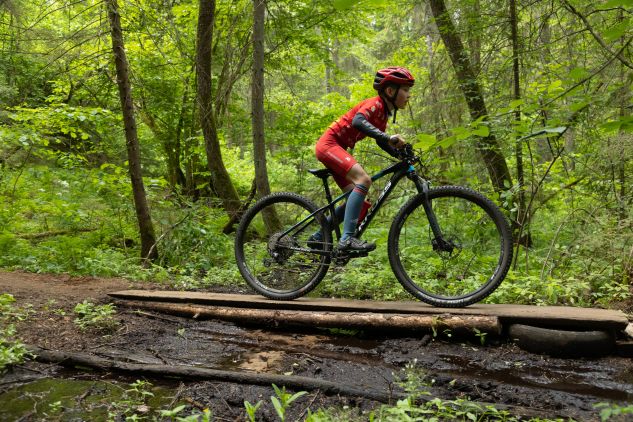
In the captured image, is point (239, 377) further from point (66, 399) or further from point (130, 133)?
point (130, 133)

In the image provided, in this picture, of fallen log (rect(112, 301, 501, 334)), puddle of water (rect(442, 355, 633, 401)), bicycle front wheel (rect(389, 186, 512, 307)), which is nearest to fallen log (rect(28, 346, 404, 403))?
puddle of water (rect(442, 355, 633, 401))

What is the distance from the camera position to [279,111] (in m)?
12.2

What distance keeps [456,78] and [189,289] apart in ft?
18.9

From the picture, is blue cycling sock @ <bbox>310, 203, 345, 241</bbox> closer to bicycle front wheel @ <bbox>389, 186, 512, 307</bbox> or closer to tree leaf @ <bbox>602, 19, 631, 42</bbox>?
bicycle front wheel @ <bbox>389, 186, 512, 307</bbox>

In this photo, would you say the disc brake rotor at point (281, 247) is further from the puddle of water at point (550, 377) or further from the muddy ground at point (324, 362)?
the puddle of water at point (550, 377)

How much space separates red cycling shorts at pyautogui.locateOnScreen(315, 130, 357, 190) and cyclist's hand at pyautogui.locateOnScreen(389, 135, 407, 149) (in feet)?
1.59

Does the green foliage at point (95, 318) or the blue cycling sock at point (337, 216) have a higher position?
the blue cycling sock at point (337, 216)

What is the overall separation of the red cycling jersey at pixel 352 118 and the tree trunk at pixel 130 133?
4568mm

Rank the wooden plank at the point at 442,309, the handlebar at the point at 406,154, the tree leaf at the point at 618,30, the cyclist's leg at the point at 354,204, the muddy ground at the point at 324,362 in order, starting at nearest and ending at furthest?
the tree leaf at the point at 618,30
the muddy ground at the point at 324,362
the wooden plank at the point at 442,309
the handlebar at the point at 406,154
the cyclist's leg at the point at 354,204

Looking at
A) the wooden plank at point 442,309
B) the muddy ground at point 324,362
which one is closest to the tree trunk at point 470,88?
the wooden plank at point 442,309

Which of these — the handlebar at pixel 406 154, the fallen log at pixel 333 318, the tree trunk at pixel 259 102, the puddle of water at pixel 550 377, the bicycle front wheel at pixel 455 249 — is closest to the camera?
the puddle of water at pixel 550 377

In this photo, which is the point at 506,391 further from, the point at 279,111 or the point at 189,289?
the point at 279,111

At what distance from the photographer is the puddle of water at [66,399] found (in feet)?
8.52

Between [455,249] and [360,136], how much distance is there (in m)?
1.53
